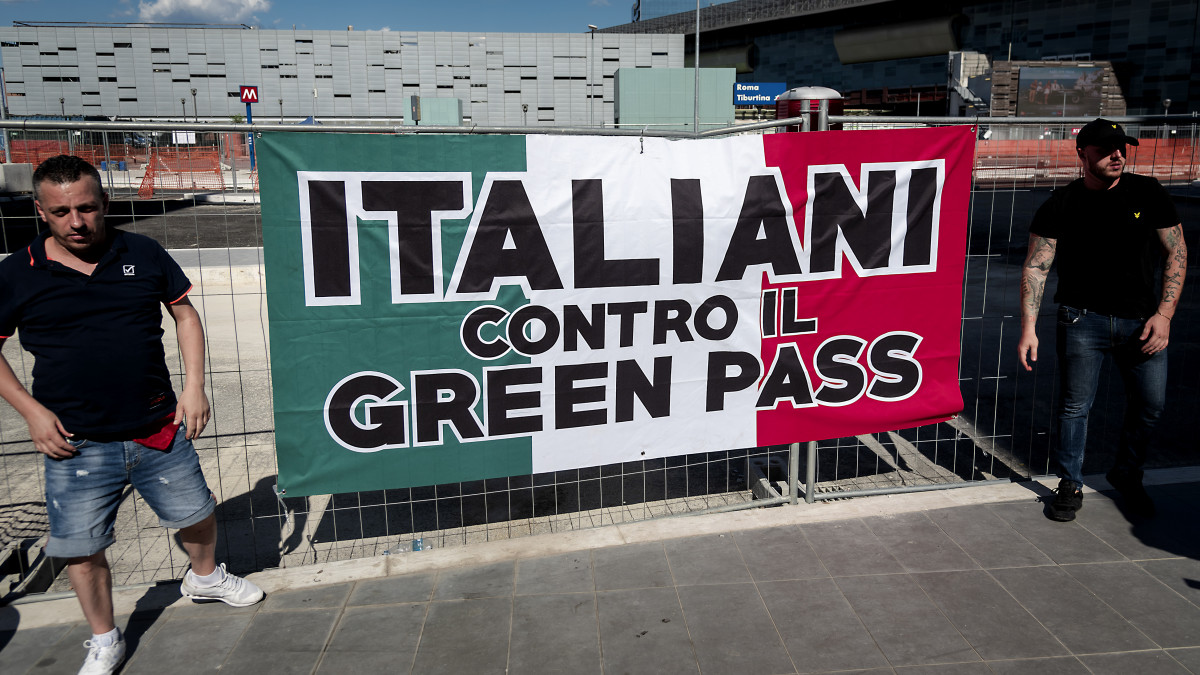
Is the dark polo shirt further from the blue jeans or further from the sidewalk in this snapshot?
the blue jeans

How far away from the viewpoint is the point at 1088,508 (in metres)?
4.63

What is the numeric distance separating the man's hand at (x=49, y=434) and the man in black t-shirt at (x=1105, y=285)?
461 cm

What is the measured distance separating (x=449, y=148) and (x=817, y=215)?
6.93ft

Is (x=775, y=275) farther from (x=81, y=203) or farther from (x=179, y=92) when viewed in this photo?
(x=179, y=92)

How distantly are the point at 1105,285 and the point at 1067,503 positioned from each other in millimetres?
1262

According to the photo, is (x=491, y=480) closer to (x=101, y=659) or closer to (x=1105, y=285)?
(x=101, y=659)

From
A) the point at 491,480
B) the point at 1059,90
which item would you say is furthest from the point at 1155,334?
the point at 1059,90

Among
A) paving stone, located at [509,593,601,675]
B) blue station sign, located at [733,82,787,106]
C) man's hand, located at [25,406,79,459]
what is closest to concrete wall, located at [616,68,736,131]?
blue station sign, located at [733,82,787,106]

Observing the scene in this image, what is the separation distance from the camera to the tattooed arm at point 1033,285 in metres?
4.42

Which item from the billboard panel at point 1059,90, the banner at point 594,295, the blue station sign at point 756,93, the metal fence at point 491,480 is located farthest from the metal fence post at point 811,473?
the blue station sign at point 756,93

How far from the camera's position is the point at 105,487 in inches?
128

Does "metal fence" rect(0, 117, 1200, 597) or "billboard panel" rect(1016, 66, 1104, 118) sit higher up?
"billboard panel" rect(1016, 66, 1104, 118)

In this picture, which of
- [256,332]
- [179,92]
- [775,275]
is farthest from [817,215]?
[179,92]

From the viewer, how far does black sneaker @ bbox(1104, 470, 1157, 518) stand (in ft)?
14.9
